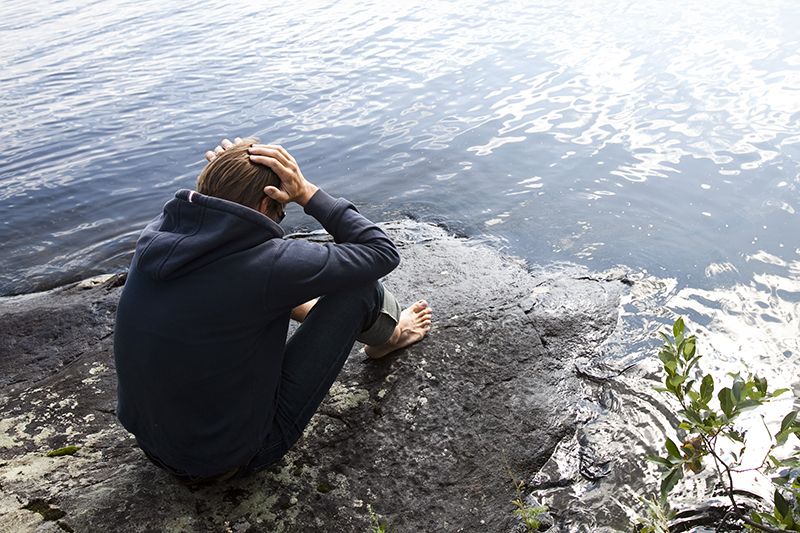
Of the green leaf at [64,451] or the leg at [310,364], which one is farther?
the green leaf at [64,451]

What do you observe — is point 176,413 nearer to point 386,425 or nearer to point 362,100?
point 386,425

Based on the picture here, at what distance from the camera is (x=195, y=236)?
2.14 metres

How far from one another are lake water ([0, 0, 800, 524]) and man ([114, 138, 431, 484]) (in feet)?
7.10

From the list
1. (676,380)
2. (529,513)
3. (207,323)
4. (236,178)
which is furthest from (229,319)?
(676,380)

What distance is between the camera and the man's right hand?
95.0 inches

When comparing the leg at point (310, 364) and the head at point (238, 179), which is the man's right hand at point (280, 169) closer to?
the head at point (238, 179)

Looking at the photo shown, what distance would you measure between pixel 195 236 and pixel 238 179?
1.10 ft

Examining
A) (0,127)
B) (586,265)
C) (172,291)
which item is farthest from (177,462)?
(0,127)

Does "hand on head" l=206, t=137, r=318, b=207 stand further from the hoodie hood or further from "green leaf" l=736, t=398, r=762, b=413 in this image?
"green leaf" l=736, t=398, r=762, b=413

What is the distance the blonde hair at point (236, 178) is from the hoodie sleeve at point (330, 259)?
10.2 inches

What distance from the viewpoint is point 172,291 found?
216cm

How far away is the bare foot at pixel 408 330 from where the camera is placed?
344 cm

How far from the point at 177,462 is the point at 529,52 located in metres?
10.3

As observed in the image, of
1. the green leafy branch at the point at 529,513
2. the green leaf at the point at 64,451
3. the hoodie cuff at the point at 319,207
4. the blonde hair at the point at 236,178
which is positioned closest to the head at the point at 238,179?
the blonde hair at the point at 236,178
